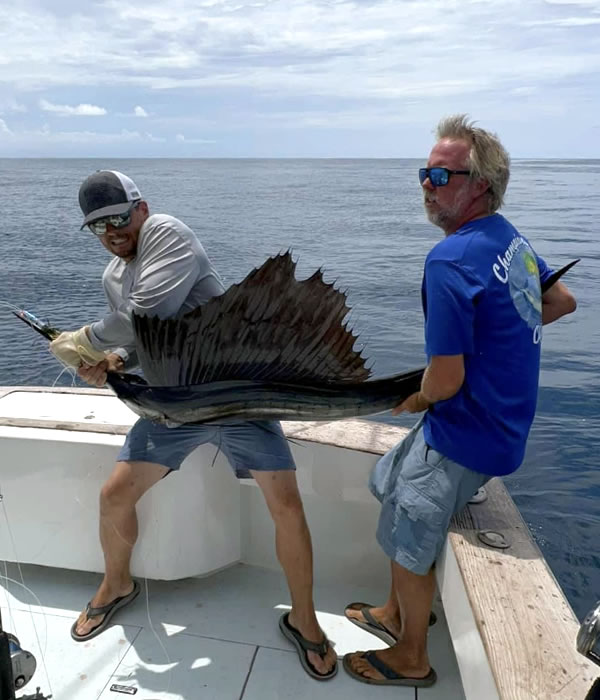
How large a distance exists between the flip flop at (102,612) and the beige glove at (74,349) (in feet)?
2.65

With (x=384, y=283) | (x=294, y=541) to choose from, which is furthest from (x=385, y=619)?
(x=384, y=283)

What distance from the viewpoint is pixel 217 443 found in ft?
5.94

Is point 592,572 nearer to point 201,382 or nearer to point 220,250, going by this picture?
point 201,382

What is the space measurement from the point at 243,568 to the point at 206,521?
1.03ft

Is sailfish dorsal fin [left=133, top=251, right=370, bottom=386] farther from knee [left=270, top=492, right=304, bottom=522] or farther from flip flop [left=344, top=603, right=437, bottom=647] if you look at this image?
flip flop [left=344, top=603, right=437, bottom=647]

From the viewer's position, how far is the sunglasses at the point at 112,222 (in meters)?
1.69

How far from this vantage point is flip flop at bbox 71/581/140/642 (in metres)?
1.91

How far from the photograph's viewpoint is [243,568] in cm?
229

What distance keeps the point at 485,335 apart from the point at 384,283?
967cm

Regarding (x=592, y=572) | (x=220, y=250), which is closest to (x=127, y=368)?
(x=592, y=572)

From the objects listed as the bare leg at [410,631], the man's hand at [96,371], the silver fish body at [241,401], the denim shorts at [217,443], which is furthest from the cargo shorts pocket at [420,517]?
the man's hand at [96,371]

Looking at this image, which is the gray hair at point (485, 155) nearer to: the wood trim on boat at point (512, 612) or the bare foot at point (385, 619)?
the wood trim on boat at point (512, 612)

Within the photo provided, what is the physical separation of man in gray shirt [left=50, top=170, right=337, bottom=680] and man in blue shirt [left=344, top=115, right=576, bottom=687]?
0.29m

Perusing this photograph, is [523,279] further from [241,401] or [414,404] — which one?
[241,401]
